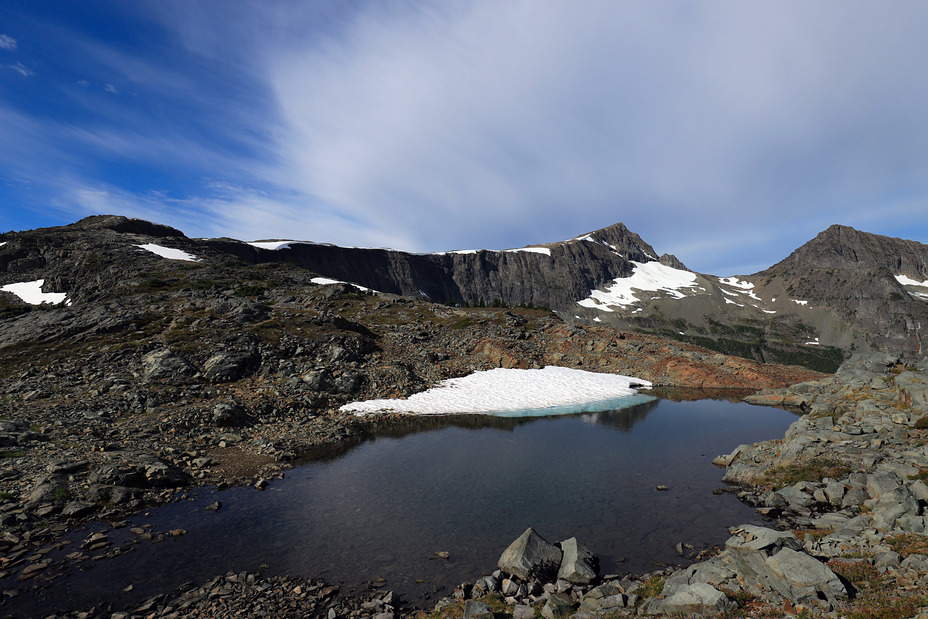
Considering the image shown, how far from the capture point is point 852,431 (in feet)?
93.1

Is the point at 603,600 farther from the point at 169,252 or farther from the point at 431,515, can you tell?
the point at 169,252

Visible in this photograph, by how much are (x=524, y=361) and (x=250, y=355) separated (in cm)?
3906

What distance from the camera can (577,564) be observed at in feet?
48.9

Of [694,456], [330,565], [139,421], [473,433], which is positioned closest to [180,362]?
[139,421]

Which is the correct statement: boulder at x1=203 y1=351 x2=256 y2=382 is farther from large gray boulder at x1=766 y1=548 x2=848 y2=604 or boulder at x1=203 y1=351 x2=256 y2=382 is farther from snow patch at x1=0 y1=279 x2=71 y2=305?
snow patch at x1=0 y1=279 x2=71 y2=305

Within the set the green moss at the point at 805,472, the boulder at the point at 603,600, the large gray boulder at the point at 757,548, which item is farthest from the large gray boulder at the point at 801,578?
the green moss at the point at 805,472

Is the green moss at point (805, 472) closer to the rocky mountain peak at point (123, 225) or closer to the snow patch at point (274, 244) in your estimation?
the rocky mountain peak at point (123, 225)

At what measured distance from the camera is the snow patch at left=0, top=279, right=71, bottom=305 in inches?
3469

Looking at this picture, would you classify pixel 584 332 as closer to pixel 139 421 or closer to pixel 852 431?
pixel 852 431

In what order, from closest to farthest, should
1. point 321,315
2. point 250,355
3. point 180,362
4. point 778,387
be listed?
point 180,362 → point 250,355 → point 778,387 → point 321,315

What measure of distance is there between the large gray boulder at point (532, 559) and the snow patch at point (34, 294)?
110 meters

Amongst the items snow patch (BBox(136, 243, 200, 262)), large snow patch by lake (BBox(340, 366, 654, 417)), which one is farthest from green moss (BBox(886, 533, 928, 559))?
snow patch (BBox(136, 243, 200, 262))

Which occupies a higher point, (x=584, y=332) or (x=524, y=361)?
(x=584, y=332)

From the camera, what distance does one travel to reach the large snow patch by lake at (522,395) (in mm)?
45562
